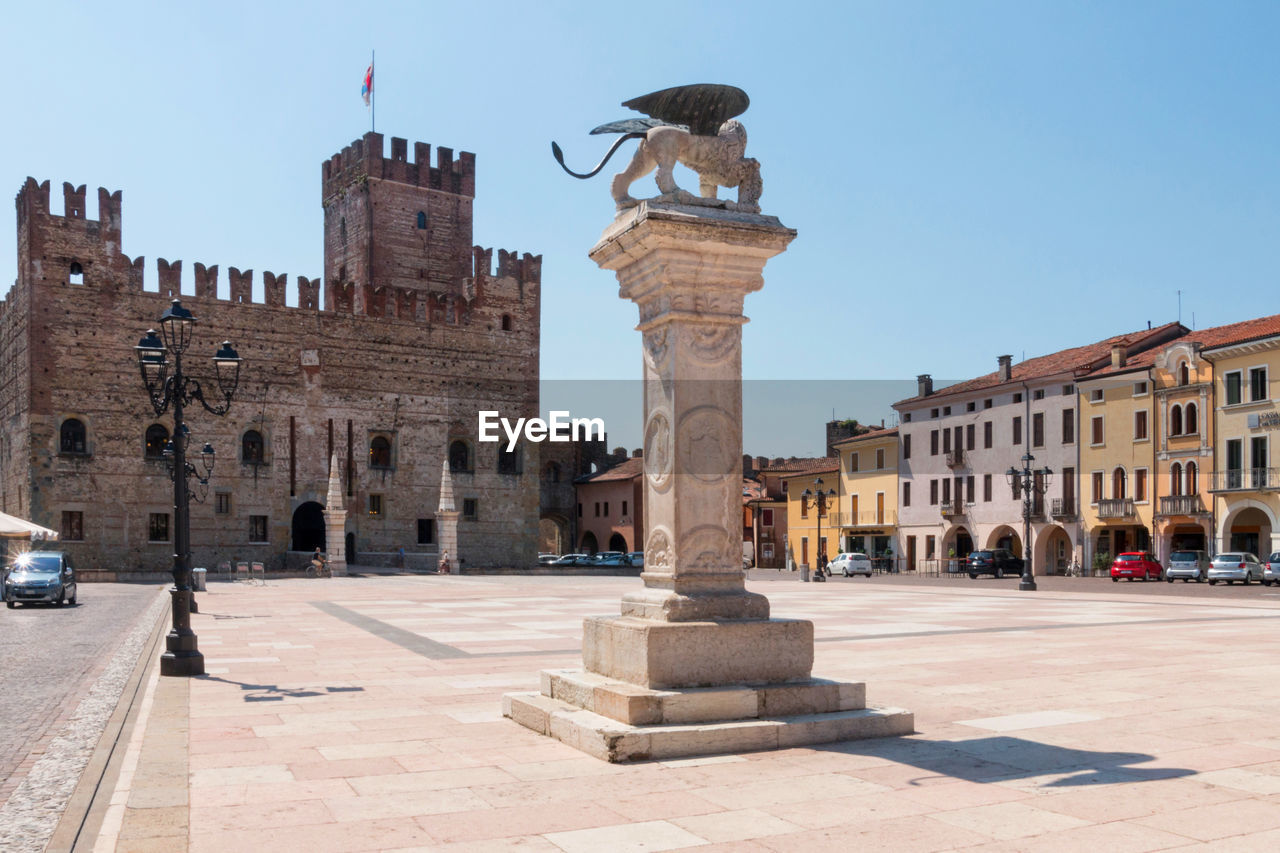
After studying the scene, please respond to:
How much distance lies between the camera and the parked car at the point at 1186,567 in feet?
121

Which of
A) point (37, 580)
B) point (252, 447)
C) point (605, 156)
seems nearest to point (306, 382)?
point (252, 447)

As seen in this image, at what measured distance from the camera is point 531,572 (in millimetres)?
47125

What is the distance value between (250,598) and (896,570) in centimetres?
3622

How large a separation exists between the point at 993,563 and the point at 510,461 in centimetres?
2224

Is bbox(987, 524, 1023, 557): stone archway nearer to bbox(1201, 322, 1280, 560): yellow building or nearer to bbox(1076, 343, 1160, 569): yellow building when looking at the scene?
bbox(1076, 343, 1160, 569): yellow building

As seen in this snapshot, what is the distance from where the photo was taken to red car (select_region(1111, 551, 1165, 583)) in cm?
3775

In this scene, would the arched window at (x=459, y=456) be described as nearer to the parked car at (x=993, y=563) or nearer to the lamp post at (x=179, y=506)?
the parked car at (x=993, y=563)

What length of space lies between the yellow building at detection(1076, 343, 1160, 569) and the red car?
156 inches

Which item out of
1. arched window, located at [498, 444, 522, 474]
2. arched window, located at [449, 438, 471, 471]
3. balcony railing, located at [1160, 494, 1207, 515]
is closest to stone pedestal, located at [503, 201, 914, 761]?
balcony railing, located at [1160, 494, 1207, 515]

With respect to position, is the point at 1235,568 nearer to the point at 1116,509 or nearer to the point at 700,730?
the point at 1116,509

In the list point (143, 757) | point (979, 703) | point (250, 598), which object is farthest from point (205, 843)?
point (250, 598)

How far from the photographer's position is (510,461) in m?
52.5

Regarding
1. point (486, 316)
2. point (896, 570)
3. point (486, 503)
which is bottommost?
point (896, 570)

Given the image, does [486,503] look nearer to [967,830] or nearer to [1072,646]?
[1072,646]
